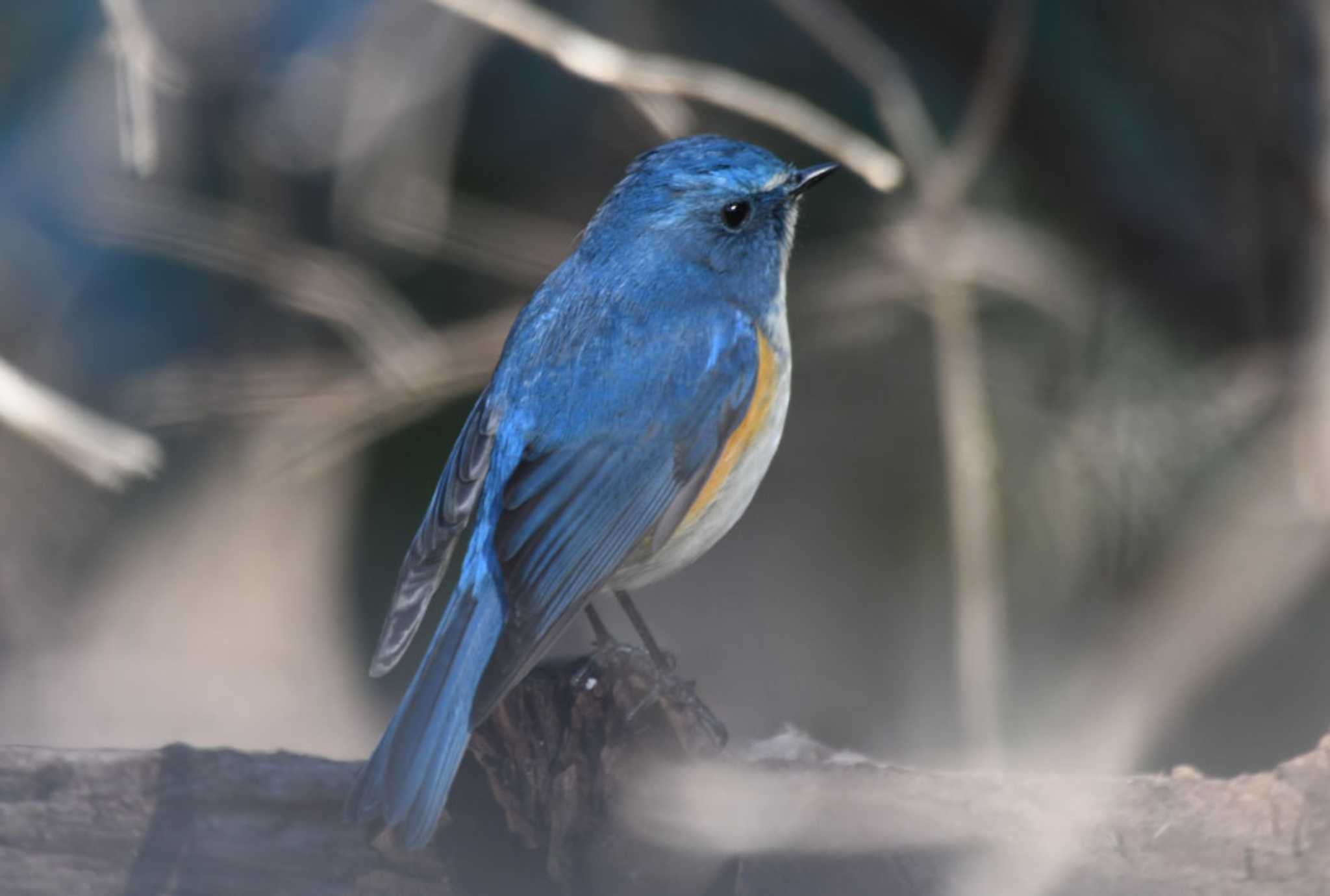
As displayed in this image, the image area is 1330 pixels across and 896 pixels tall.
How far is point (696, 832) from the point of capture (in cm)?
223

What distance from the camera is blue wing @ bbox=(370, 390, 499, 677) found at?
8.07ft

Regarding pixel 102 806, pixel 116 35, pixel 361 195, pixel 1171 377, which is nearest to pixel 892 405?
pixel 1171 377

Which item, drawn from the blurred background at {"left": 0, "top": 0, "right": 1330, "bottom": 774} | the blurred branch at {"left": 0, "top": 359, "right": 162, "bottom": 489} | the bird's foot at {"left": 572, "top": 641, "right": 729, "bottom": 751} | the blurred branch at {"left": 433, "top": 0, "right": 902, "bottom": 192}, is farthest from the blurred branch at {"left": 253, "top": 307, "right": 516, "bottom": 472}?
the bird's foot at {"left": 572, "top": 641, "right": 729, "bottom": 751}

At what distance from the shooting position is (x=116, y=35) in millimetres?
3281

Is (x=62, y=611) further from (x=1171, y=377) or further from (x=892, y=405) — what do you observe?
(x=1171, y=377)

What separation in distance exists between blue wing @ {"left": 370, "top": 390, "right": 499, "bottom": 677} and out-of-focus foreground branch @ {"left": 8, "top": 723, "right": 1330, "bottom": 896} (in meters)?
0.21

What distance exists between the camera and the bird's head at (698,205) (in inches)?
112

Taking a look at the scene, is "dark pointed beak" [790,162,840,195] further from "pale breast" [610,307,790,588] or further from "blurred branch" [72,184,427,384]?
"blurred branch" [72,184,427,384]

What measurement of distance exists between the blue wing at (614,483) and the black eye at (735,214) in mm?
255

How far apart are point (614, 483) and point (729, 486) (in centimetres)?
22

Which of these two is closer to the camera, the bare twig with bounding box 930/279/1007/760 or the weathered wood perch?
the weathered wood perch

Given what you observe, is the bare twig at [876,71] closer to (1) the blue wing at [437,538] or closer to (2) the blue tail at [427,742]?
(1) the blue wing at [437,538]

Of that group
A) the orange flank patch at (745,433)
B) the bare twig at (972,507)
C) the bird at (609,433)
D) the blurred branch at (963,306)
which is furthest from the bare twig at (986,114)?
the orange flank patch at (745,433)

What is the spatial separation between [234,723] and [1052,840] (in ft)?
9.91
